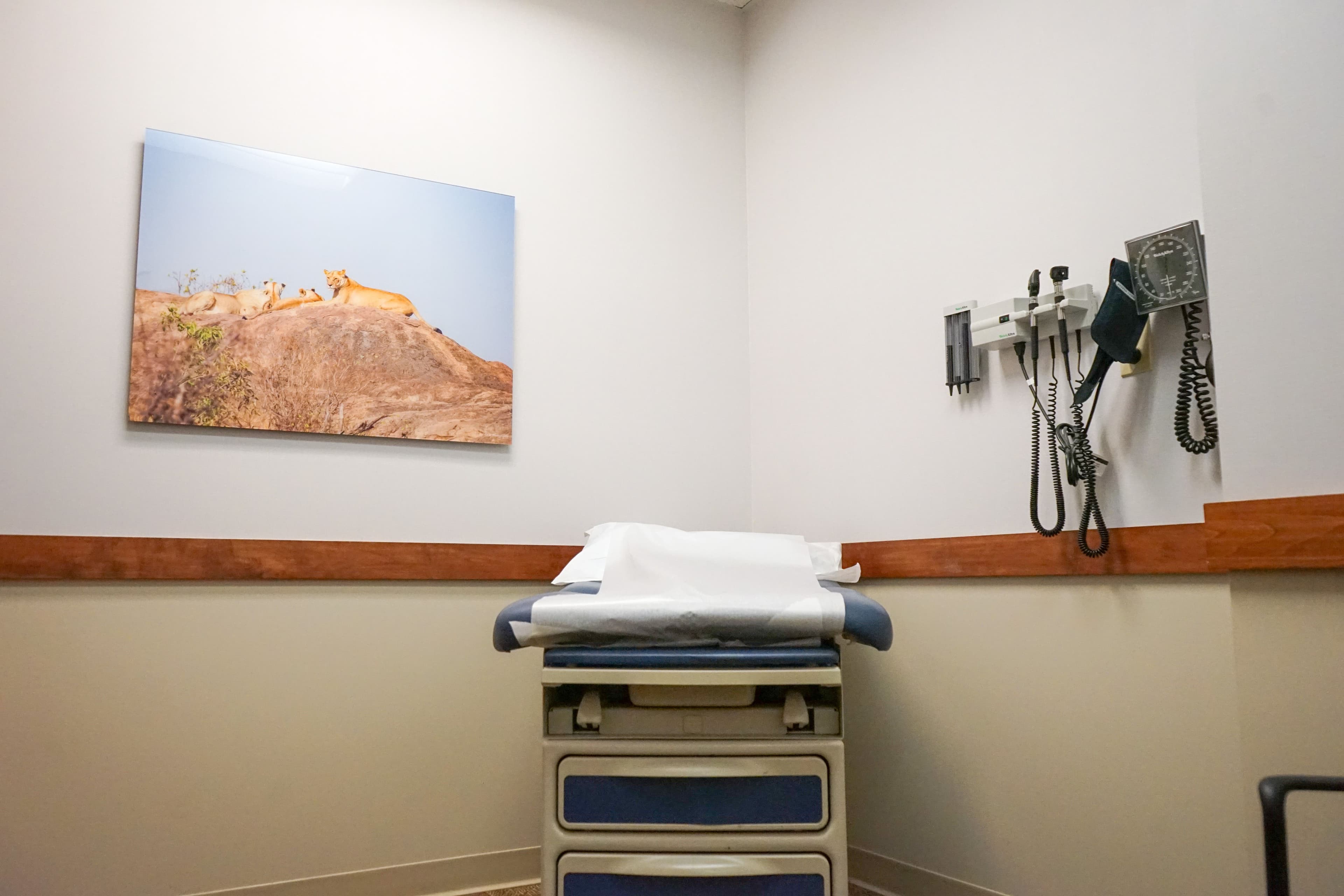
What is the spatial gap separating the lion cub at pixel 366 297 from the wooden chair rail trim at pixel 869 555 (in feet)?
2.20

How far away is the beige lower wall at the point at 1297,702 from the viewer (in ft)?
4.53

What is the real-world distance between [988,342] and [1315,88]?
34.7 inches

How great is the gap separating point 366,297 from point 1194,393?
2.09m

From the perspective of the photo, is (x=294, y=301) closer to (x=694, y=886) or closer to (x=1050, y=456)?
(x=694, y=886)

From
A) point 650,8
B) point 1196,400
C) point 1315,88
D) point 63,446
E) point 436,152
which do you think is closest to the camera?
point 1315,88

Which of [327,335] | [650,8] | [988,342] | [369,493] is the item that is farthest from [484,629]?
[650,8]

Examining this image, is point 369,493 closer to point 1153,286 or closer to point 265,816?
point 265,816

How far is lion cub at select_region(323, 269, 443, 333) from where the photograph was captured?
Result: 8.68 ft

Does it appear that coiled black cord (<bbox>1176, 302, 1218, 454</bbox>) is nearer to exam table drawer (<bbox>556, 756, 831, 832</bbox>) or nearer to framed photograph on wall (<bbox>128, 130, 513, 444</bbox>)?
exam table drawer (<bbox>556, 756, 831, 832</bbox>)

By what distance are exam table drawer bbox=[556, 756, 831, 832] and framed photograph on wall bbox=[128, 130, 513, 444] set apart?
1.28 metres

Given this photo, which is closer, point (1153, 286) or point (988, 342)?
point (1153, 286)

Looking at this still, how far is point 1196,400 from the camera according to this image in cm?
180

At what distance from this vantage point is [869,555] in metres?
2.65

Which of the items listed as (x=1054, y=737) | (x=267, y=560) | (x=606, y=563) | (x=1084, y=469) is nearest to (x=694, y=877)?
(x=606, y=563)
